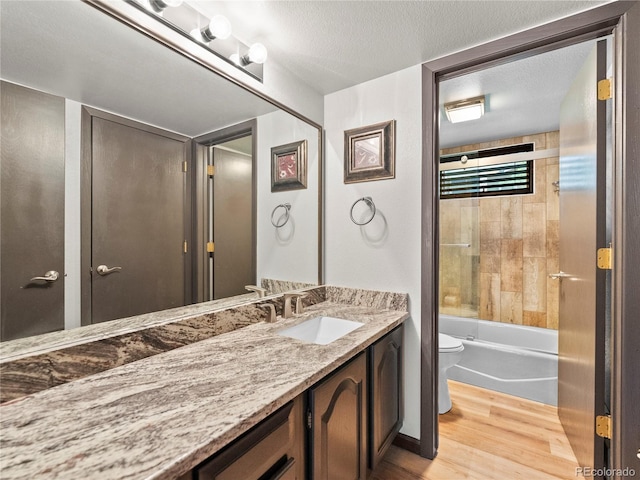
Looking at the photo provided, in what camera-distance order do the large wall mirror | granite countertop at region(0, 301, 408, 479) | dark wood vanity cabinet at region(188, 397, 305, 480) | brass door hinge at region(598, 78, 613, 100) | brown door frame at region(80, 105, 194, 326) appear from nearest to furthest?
granite countertop at region(0, 301, 408, 479) → dark wood vanity cabinet at region(188, 397, 305, 480) → the large wall mirror → brown door frame at region(80, 105, 194, 326) → brass door hinge at region(598, 78, 613, 100)

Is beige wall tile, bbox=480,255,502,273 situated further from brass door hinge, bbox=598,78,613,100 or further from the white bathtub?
brass door hinge, bbox=598,78,613,100

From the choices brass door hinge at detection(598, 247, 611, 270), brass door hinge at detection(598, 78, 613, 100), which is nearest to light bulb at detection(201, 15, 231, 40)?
brass door hinge at detection(598, 78, 613, 100)

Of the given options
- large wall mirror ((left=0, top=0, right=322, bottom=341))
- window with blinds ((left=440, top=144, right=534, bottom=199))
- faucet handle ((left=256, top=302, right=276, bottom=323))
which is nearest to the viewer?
large wall mirror ((left=0, top=0, right=322, bottom=341))

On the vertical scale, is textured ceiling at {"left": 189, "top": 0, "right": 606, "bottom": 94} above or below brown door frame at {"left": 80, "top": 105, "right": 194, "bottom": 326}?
above

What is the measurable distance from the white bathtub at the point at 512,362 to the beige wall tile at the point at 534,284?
234 millimetres

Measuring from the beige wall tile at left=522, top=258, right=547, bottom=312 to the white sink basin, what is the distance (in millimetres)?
2435

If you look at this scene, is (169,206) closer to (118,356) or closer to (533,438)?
(118,356)

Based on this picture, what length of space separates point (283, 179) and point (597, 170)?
157 centimetres

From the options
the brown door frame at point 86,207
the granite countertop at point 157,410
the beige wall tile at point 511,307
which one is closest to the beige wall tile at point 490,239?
the beige wall tile at point 511,307

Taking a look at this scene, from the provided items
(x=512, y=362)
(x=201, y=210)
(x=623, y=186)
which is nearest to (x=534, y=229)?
(x=512, y=362)

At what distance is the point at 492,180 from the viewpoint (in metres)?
3.30

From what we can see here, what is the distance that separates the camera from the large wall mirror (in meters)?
0.82

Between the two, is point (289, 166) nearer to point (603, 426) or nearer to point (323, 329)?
point (323, 329)

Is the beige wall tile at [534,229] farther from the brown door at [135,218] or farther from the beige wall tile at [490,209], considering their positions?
the brown door at [135,218]
